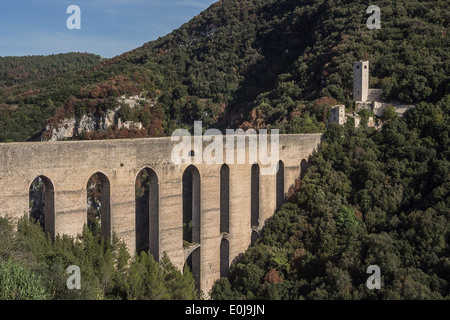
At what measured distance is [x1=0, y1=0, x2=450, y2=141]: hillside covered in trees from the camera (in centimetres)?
2933

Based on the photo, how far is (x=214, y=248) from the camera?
19.9 meters

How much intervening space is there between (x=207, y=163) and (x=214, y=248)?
3601mm

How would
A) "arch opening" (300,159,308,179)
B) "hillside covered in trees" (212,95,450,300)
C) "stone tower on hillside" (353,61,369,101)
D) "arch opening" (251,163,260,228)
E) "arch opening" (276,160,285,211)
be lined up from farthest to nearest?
"stone tower on hillside" (353,61,369,101), "arch opening" (300,159,308,179), "arch opening" (276,160,285,211), "arch opening" (251,163,260,228), "hillside covered in trees" (212,95,450,300)

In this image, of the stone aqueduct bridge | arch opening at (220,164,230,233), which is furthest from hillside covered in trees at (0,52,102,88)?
arch opening at (220,164,230,233)

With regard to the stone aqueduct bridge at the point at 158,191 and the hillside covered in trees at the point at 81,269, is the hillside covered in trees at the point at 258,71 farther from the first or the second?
the hillside covered in trees at the point at 81,269

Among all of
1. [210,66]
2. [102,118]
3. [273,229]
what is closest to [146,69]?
[210,66]

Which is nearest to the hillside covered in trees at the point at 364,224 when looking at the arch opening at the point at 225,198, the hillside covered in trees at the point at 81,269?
the arch opening at the point at 225,198

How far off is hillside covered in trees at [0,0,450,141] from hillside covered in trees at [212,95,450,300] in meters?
3.22

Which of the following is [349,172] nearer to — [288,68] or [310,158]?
[310,158]

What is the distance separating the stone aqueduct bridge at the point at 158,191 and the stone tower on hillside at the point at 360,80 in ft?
20.5

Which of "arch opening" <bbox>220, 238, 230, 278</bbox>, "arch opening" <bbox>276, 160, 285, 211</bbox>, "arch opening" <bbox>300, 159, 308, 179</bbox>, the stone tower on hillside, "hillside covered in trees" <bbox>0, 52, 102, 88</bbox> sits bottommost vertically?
"arch opening" <bbox>220, 238, 230, 278</bbox>

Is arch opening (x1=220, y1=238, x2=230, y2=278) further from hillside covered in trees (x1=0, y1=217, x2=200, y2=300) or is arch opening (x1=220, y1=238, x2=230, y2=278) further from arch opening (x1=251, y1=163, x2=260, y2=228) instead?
hillside covered in trees (x1=0, y1=217, x2=200, y2=300)
